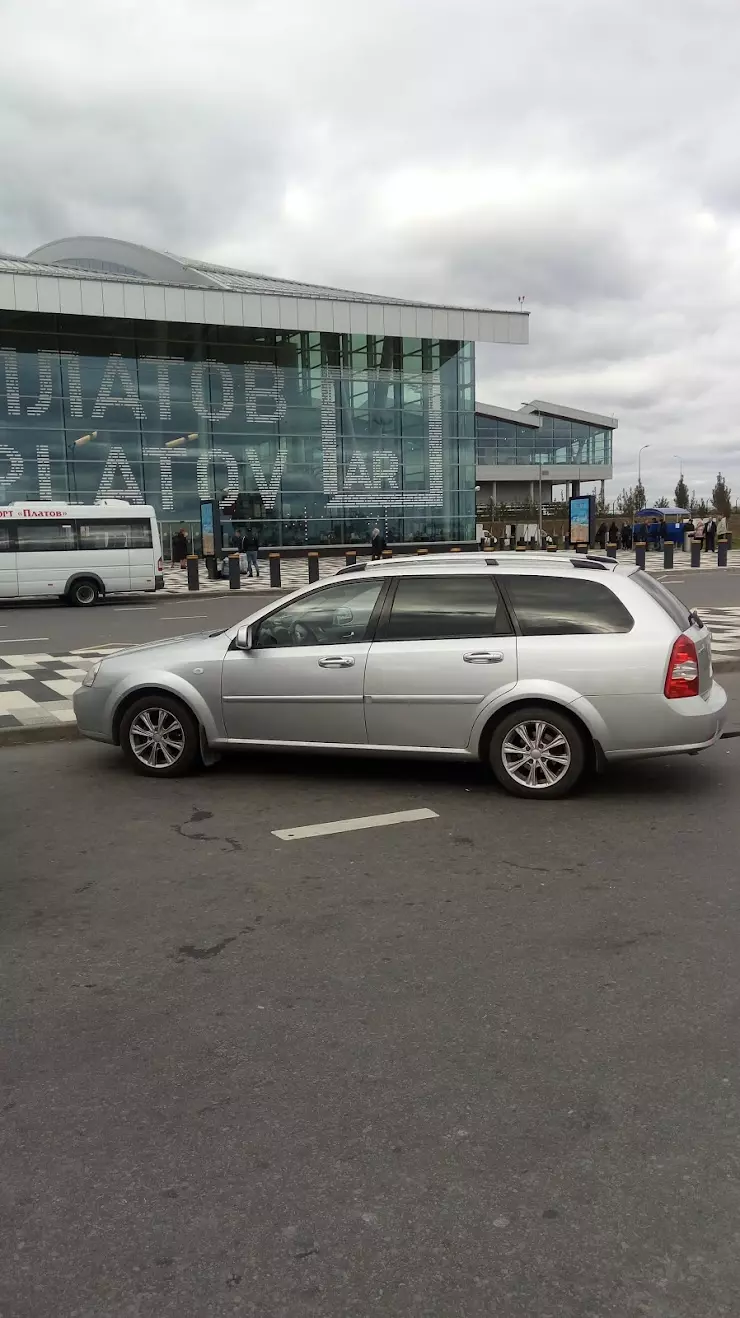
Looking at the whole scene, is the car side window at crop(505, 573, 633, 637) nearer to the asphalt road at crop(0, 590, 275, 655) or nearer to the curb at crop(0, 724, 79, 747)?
the curb at crop(0, 724, 79, 747)

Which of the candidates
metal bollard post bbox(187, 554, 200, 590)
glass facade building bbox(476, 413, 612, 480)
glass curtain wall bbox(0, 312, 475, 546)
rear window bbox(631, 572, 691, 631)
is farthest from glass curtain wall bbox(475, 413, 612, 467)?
rear window bbox(631, 572, 691, 631)

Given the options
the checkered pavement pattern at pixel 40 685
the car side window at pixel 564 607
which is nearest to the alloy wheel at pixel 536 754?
the car side window at pixel 564 607

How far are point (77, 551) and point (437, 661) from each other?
18732mm

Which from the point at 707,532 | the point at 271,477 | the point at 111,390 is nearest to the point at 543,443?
the point at 707,532

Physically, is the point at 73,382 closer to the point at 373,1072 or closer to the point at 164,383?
the point at 164,383

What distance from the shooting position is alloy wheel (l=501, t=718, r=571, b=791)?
6.32 metres

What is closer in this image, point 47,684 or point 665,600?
point 665,600

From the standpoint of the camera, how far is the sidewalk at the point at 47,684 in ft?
27.7

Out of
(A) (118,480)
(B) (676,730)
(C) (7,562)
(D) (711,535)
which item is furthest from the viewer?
(D) (711,535)

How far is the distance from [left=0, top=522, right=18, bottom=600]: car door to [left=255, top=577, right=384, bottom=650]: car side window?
17.6 meters

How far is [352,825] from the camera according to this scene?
5.87 meters

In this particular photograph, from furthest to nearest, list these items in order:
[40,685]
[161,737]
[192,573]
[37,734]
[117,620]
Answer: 1. [192,573]
2. [117,620]
3. [40,685]
4. [37,734]
5. [161,737]

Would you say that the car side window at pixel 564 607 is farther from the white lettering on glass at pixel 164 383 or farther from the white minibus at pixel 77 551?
the white lettering on glass at pixel 164 383

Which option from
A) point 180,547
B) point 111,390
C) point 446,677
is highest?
point 111,390
